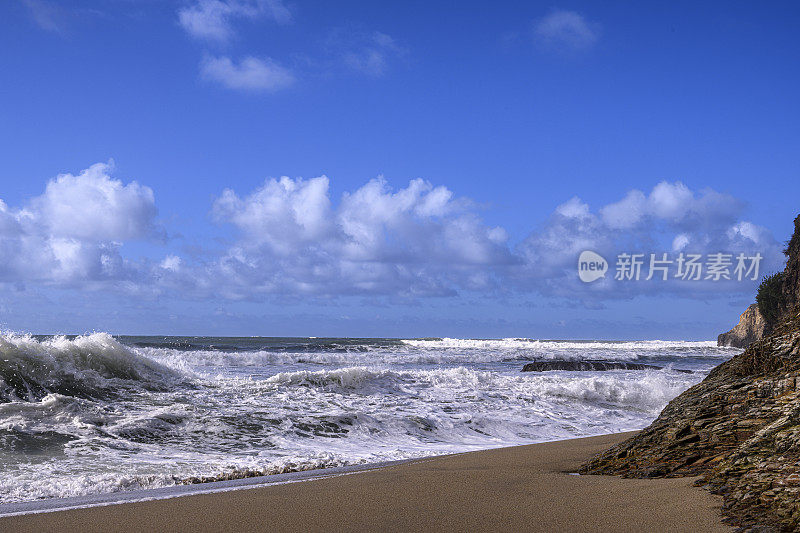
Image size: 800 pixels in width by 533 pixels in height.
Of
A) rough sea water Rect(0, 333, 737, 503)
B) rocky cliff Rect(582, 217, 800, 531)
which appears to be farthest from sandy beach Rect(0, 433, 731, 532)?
rough sea water Rect(0, 333, 737, 503)

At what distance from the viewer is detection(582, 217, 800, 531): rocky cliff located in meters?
2.73

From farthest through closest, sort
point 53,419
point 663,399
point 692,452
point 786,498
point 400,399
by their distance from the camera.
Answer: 1. point 663,399
2. point 400,399
3. point 53,419
4. point 692,452
5. point 786,498

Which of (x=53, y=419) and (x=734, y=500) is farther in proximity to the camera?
(x=53, y=419)

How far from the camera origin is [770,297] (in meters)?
40.4

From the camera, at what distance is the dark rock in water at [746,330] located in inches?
1864

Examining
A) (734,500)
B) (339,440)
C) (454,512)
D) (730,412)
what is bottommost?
(339,440)

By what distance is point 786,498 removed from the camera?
2.58 meters

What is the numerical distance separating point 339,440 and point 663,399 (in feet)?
30.5

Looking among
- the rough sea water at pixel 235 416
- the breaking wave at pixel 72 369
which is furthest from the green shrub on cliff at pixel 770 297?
the breaking wave at pixel 72 369

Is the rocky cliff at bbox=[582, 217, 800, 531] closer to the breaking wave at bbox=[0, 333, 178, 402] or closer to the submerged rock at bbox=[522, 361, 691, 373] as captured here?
the breaking wave at bbox=[0, 333, 178, 402]

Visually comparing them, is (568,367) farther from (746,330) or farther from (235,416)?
(746,330)

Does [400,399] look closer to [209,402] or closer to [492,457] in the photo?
[209,402]

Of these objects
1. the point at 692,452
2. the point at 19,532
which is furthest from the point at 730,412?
the point at 19,532

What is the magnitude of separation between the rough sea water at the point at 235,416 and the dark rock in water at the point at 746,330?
37447 millimetres
